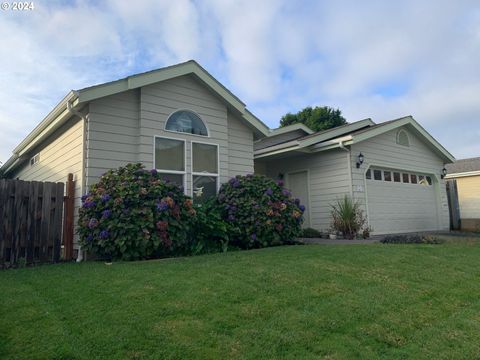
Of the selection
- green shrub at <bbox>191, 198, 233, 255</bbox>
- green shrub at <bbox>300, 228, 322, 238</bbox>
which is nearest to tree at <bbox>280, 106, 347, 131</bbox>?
green shrub at <bbox>300, 228, 322, 238</bbox>

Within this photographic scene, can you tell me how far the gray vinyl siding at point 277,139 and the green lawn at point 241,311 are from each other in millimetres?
8947

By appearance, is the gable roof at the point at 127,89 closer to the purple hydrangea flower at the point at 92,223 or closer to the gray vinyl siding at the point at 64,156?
the gray vinyl siding at the point at 64,156

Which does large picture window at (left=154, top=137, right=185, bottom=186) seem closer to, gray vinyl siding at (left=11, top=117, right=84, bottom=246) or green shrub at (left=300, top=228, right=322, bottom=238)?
gray vinyl siding at (left=11, top=117, right=84, bottom=246)

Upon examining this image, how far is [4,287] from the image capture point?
171 inches

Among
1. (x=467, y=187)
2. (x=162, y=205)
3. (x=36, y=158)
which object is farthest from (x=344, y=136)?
(x=467, y=187)

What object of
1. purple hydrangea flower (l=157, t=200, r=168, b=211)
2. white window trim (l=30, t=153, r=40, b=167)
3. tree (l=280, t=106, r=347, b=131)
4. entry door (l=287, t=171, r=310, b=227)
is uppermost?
tree (l=280, t=106, r=347, b=131)

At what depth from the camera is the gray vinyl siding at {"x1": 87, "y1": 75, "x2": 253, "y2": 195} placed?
7.65 meters

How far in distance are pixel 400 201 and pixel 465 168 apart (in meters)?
9.41

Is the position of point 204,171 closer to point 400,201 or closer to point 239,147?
point 239,147

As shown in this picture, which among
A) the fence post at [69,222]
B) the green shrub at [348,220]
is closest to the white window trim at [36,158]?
the fence post at [69,222]

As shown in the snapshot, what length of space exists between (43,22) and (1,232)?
15.9 ft

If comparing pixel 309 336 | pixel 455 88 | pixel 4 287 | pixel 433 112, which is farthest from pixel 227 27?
pixel 433 112

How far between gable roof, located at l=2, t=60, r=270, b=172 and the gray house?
25mm

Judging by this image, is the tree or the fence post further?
the tree
